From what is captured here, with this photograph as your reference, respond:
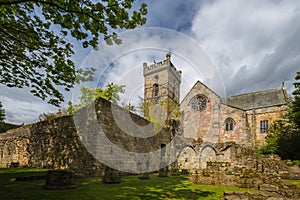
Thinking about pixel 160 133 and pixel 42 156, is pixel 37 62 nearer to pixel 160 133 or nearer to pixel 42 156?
pixel 42 156

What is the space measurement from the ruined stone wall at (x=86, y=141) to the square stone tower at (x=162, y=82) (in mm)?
21224

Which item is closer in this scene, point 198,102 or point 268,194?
point 268,194

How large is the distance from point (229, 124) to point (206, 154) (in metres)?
11.9

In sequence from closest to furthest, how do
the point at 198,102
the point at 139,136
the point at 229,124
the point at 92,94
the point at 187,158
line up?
the point at 139,136 → the point at 187,158 → the point at 229,124 → the point at 92,94 → the point at 198,102

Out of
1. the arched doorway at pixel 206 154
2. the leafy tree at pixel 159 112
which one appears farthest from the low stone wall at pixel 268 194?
the leafy tree at pixel 159 112

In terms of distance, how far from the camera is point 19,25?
5738 millimetres

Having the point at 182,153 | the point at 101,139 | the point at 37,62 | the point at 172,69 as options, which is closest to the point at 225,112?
the point at 182,153

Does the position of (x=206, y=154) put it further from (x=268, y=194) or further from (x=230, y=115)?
(x=268, y=194)

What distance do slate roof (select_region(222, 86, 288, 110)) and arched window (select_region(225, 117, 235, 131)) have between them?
3597mm

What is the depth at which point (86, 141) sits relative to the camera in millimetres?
11414

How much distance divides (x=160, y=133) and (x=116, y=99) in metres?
13.0

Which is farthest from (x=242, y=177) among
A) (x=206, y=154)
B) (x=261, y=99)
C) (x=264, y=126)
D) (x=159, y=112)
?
(x=261, y=99)

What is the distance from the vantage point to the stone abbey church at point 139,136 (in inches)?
462

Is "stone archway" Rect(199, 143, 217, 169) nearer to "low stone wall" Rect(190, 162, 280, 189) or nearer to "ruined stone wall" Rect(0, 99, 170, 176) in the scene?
"ruined stone wall" Rect(0, 99, 170, 176)
